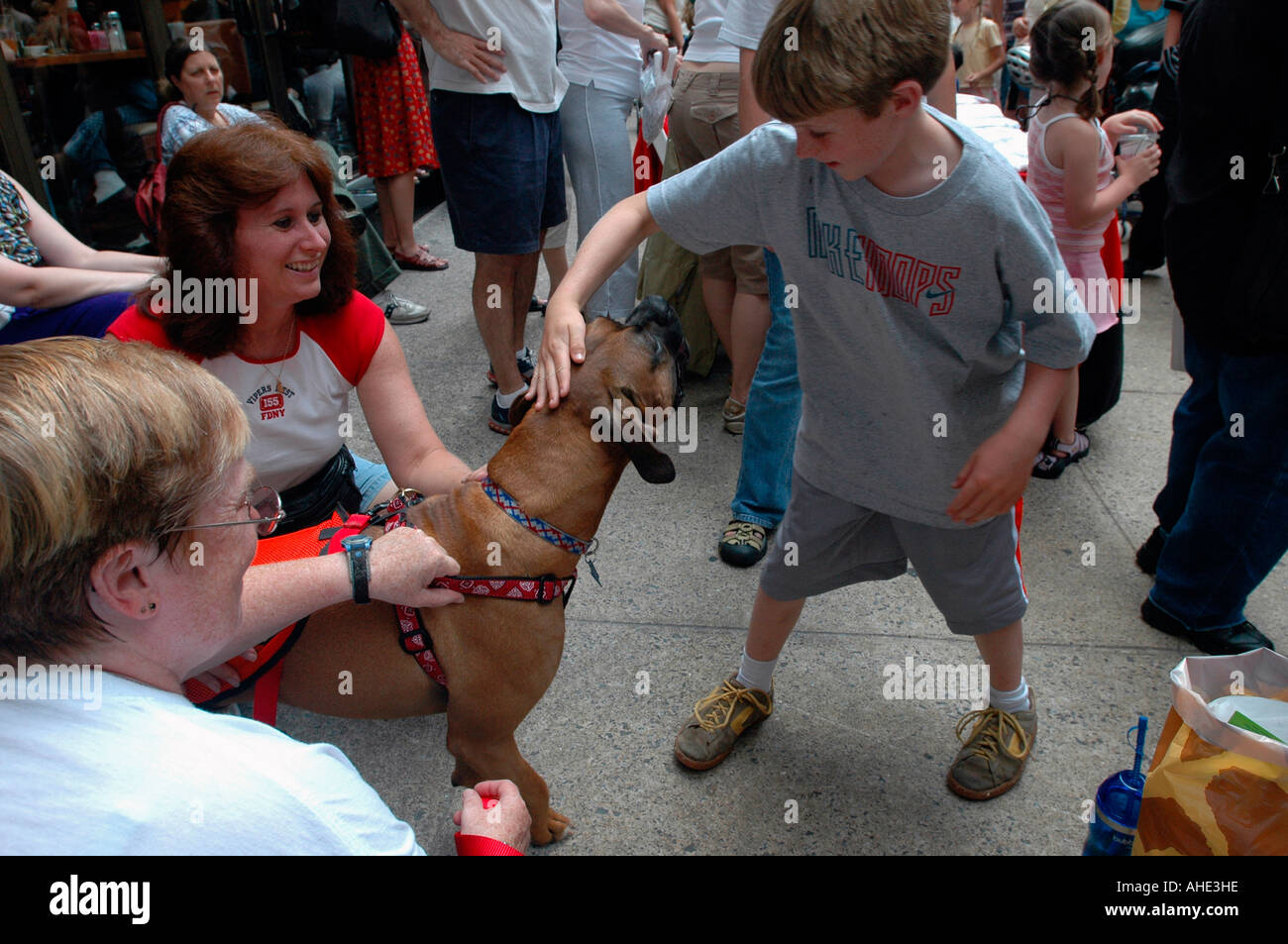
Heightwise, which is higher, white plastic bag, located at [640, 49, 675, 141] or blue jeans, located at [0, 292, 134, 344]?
white plastic bag, located at [640, 49, 675, 141]

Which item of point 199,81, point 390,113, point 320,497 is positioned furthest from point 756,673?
point 390,113

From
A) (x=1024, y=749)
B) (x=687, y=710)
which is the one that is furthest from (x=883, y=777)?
(x=687, y=710)

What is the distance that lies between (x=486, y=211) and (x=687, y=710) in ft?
8.70

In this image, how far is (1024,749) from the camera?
2.69 m

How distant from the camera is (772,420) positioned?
11.8 ft

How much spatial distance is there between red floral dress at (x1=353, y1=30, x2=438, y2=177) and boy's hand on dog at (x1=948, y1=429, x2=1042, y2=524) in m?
5.77

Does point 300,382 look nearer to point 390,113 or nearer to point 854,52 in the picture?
point 854,52

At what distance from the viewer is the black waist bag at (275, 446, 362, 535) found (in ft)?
8.75

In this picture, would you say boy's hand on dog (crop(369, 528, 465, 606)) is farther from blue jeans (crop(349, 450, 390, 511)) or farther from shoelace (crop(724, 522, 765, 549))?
shoelace (crop(724, 522, 765, 549))

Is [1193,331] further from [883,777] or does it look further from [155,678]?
[155,678]

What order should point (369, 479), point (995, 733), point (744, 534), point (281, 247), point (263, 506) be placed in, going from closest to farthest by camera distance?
point (263, 506) → point (281, 247) → point (995, 733) → point (369, 479) → point (744, 534)

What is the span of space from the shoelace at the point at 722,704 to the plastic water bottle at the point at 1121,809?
3.32 feet

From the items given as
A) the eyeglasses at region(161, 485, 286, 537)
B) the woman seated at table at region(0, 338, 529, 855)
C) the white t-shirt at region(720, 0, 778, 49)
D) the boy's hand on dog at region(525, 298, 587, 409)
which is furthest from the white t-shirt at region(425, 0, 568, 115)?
the woman seated at table at region(0, 338, 529, 855)

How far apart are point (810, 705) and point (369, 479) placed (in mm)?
1715
